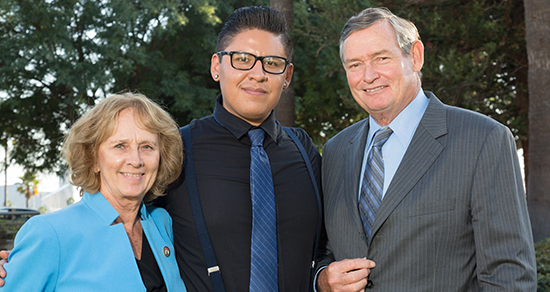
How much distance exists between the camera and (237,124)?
2.95m

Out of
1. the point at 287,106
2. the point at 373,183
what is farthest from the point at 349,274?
the point at 287,106

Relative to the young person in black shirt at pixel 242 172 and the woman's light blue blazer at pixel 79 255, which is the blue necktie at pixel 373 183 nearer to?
the young person in black shirt at pixel 242 172

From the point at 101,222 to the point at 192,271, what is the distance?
0.55 m

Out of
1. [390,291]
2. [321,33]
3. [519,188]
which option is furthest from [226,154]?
[321,33]

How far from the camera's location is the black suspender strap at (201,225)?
2520 mm

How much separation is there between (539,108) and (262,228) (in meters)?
6.35

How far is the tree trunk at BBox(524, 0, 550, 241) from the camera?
23.8ft

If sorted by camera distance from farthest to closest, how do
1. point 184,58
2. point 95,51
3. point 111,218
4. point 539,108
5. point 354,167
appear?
1. point 184,58
2. point 95,51
3. point 539,108
4. point 354,167
5. point 111,218

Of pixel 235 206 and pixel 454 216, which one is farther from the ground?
pixel 235 206

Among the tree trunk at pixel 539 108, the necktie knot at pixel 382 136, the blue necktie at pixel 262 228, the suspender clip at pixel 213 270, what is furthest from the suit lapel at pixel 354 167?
the tree trunk at pixel 539 108

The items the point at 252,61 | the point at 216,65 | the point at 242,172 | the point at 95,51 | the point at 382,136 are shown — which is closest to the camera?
the point at 382,136

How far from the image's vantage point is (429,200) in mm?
2238

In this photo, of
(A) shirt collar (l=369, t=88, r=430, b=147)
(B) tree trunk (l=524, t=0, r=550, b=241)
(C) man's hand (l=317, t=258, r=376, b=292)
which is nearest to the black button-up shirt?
(C) man's hand (l=317, t=258, r=376, b=292)

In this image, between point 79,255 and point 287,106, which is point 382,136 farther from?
point 287,106
